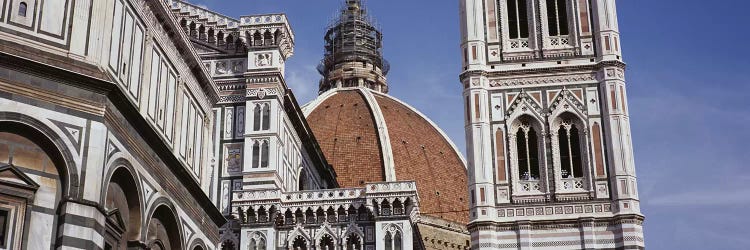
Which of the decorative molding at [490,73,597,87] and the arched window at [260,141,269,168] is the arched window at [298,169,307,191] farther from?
the decorative molding at [490,73,597,87]

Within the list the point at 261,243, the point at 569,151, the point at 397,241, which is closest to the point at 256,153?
the point at 261,243

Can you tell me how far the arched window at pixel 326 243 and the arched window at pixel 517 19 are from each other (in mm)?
7792

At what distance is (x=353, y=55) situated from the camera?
72812 millimetres

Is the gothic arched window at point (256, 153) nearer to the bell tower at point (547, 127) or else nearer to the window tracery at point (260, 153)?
the window tracery at point (260, 153)

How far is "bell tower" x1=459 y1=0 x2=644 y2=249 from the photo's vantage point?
2722 centimetres

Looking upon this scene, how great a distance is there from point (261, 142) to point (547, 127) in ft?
27.7

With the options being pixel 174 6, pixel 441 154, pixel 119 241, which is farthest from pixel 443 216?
pixel 119 241

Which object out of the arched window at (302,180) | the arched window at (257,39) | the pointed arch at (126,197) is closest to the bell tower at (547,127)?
the arched window at (257,39)

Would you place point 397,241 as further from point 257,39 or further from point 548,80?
point 257,39

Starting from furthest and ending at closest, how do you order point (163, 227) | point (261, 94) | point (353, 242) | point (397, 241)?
point (261, 94) < point (353, 242) < point (397, 241) < point (163, 227)

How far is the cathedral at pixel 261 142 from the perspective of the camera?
1076 centimetres

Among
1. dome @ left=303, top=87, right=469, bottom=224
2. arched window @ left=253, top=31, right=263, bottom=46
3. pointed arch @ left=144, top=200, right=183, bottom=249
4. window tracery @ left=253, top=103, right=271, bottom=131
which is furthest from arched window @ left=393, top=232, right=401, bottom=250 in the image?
dome @ left=303, top=87, right=469, bottom=224

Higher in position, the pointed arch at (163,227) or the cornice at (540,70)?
the cornice at (540,70)

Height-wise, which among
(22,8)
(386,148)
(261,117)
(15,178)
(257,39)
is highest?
(386,148)
